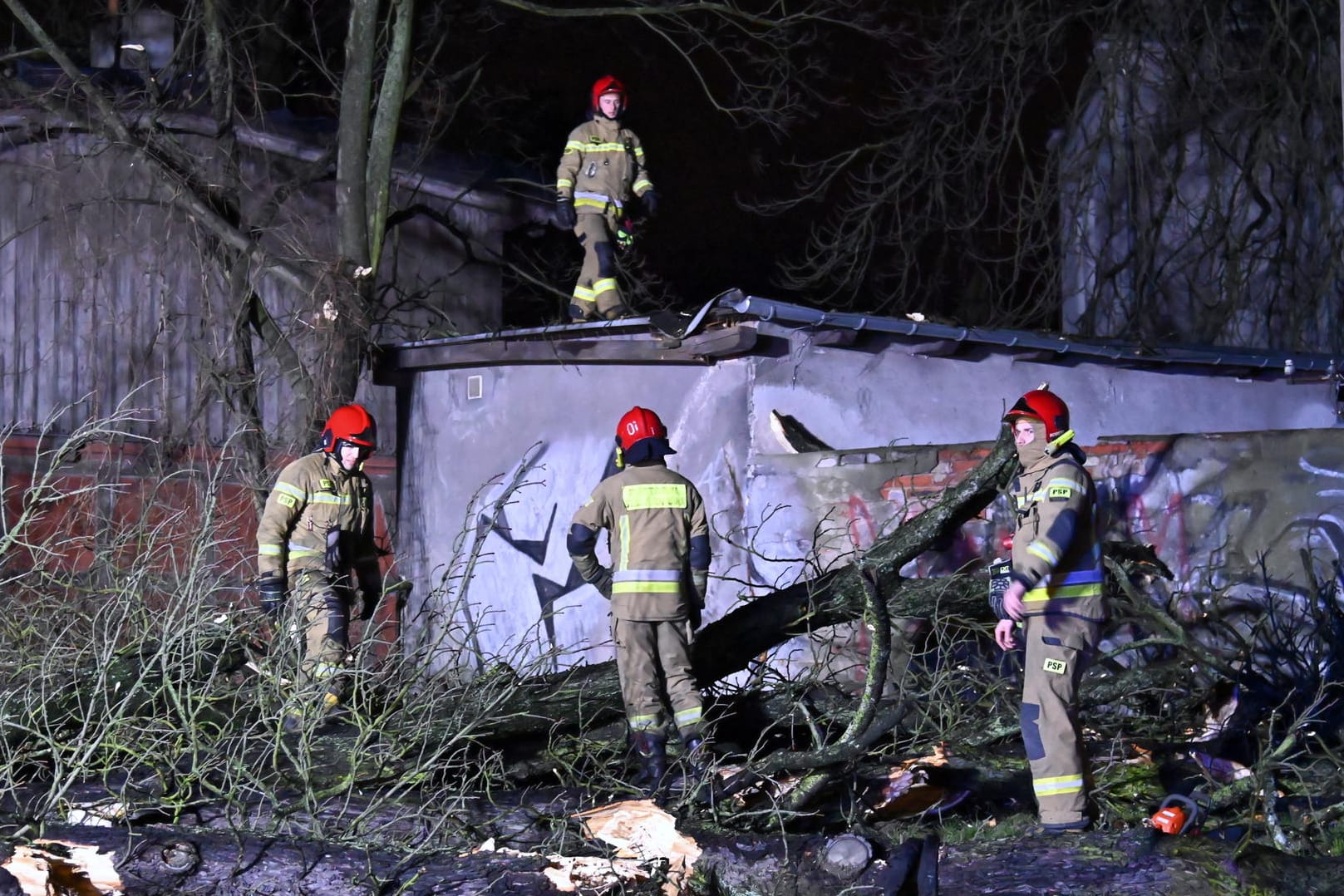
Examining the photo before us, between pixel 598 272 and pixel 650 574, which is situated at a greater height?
pixel 598 272

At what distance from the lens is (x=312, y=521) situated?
7.21m

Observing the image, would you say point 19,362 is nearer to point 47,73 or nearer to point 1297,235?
point 47,73

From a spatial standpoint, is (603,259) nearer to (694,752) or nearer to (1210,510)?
(1210,510)

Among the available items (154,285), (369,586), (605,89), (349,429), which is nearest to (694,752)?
(369,586)

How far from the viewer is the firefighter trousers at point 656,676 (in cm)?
622

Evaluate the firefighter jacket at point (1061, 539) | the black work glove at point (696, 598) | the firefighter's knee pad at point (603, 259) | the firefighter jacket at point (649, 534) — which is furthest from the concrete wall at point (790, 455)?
the firefighter jacket at point (1061, 539)

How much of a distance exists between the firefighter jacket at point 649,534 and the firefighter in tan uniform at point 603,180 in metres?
3.26

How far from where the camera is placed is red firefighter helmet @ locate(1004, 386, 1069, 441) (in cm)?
546

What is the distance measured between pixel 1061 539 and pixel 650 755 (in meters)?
1.94

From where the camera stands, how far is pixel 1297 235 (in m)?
12.1

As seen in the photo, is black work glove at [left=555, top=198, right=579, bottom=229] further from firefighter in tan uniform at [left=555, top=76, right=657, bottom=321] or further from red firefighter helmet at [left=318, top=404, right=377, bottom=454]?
red firefighter helmet at [left=318, top=404, right=377, bottom=454]

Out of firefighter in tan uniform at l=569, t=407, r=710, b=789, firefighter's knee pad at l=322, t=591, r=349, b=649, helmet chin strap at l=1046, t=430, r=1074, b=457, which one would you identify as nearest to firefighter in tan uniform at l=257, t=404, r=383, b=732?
firefighter's knee pad at l=322, t=591, r=349, b=649

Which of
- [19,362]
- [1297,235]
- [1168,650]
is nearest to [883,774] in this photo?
[1168,650]

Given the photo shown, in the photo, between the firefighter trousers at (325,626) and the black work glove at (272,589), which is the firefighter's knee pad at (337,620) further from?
the black work glove at (272,589)
